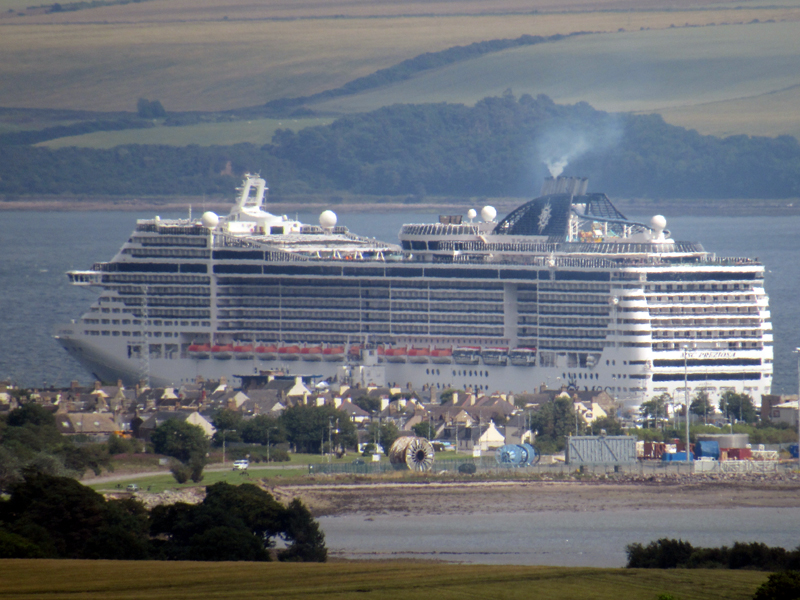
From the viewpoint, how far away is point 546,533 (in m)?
50.6

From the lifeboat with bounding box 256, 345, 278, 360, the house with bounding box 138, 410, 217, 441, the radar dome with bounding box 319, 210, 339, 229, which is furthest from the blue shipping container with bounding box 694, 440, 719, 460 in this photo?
the radar dome with bounding box 319, 210, 339, 229

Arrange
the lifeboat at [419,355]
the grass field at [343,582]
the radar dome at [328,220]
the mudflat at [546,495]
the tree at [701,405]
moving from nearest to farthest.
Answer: the grass field at [343,582] → the mudflat at [546,495] → the tree at [701,405] → the lifeboat at [419,355] → the radar dome at [328,220]

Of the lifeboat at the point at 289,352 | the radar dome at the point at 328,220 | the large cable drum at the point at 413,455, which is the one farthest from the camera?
the radar dome at the point at 328,220

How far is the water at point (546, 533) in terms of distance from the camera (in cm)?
4675

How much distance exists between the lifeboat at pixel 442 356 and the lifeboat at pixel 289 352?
649cm

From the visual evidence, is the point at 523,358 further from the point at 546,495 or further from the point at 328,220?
the point at 546,495

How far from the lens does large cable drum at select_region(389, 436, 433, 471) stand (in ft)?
199

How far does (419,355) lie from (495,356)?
3.56 metres

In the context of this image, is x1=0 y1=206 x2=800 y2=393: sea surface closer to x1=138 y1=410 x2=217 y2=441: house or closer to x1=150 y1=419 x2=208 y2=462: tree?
x1=138 y1=410 x2=217 y2=441: house

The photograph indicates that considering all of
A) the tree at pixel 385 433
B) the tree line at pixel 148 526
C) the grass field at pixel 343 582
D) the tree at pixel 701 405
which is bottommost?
the grass field at pixel 343 582

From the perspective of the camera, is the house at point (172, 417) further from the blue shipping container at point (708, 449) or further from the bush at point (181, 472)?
the blue shipping container at point (708, 449)

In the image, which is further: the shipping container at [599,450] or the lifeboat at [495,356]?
the lifeboat at [495,356]

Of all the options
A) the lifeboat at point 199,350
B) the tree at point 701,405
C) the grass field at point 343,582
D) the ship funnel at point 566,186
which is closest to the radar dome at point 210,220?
the lifeboat at point 199,350

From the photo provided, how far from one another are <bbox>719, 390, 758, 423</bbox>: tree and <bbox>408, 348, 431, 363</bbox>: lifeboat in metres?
13.5
